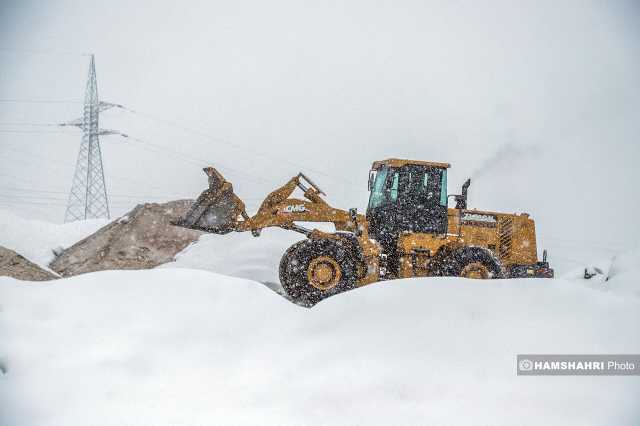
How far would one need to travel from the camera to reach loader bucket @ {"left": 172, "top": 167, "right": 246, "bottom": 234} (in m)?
8.91

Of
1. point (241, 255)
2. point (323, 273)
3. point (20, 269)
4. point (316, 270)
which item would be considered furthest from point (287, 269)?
point (20, 269)

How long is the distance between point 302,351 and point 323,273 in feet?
15.5

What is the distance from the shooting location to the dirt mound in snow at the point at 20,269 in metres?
7.58

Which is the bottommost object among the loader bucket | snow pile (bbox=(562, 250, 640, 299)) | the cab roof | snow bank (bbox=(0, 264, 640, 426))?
snow bank (bbox=(0, 264, 640, 426))

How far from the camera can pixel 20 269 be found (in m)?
7.79

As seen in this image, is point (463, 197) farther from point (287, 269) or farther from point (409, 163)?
point (287, 269)

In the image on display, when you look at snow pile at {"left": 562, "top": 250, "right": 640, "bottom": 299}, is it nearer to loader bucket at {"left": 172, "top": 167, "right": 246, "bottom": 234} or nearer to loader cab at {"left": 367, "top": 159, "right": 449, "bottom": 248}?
loader cab at {"left": 367, "top": 159, "right": 449, "bottom": 248}

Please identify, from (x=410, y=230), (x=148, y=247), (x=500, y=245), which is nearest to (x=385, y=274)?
(x=410, y=230)

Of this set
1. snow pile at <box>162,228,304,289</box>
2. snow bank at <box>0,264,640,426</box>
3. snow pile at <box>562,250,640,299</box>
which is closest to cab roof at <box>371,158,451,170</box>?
snow pile at <box>162,228,304,289</box>

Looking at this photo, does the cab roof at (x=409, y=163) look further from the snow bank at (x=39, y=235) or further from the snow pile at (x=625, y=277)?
the snow bank at (x=39, y=235)

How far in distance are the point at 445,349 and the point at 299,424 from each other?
1053 mm

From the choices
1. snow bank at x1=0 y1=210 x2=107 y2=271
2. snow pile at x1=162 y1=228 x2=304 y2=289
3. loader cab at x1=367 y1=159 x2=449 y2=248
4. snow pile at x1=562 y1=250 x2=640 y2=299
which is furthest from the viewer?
snow bank at x1=0 y1=210 x2=107 y2=271

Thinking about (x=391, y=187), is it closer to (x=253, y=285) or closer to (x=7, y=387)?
(x=253, y=285)

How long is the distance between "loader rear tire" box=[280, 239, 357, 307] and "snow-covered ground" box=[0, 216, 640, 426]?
12.4ft
